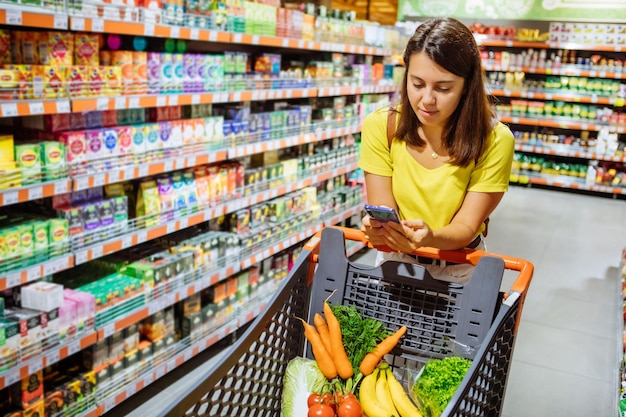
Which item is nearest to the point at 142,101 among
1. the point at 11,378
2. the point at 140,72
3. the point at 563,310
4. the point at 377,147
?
the point at 140,72

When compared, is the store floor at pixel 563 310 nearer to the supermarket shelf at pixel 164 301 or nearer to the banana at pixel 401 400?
the supermarket shelf at pixel 164 301

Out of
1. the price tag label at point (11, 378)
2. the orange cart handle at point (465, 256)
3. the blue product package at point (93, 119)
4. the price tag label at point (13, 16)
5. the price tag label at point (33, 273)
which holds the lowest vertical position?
the price tag label at point (11, 378)

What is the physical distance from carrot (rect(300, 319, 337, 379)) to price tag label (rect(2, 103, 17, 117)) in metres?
1.50

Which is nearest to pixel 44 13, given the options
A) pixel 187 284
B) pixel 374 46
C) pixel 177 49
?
pixel 177 49

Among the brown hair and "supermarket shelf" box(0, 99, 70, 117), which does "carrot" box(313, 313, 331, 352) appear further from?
"supermarket shelf" box(0, 99, 70, 117)

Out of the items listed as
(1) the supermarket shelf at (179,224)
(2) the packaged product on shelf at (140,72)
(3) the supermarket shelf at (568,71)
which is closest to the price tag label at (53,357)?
(1) the supermarket shelf at (179,224)

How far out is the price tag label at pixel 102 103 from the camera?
9.10 feet

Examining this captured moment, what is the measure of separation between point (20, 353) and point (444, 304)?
6.05ft

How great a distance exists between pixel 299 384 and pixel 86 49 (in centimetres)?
199

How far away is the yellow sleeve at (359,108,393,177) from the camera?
184cm

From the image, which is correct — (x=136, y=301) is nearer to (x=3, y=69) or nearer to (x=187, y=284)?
(x=187, y=284)

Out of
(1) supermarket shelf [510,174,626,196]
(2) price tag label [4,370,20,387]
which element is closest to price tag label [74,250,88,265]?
(2) price tag label [4,370,20,387]

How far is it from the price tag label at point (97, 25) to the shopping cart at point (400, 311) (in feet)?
5.24

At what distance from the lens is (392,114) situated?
1823 millimetres
